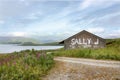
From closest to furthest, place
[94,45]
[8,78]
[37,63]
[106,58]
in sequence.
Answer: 1. [8,78]
2. [37,63]
3. [106,58]
4. [94,45]

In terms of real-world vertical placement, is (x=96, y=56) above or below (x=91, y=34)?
below

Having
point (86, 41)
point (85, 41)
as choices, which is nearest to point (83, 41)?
point (85, 41)

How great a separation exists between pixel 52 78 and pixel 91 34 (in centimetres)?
3540

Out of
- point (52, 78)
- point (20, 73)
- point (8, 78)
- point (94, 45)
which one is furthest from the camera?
point (94, 45)

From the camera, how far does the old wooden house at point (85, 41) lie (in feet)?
155

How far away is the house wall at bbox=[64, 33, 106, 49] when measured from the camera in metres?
47.2

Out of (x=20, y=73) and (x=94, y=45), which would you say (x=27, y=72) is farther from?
(x=94, y=45)

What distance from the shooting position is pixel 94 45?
47.2m

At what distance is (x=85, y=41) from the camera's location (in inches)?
1865

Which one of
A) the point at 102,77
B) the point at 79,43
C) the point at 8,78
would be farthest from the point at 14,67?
the point at 79,43

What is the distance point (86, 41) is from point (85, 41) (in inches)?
8.9

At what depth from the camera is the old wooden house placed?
4719 centimetres

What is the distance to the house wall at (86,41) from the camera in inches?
1857

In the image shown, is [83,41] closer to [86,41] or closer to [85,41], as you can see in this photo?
[85,41]
